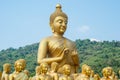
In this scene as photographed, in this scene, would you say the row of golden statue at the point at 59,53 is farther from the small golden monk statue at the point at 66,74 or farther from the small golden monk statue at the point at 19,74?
the small golden monk statue at the point at 19,74

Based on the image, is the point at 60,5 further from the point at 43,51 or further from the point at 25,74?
the point at 25,74

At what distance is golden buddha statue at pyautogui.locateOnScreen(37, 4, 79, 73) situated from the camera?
1095 centimetres

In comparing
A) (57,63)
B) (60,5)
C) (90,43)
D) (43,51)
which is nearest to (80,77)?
(57,63)

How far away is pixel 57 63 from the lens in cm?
1045

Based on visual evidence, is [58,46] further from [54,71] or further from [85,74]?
[85,74]

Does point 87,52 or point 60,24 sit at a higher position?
point 87,52

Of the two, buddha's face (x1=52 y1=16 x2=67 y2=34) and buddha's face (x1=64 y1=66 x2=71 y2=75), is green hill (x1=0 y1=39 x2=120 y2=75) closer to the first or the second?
buddha's face (x1=52 y1=16 x2=67 y2=34)

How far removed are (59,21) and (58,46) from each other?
0.65m

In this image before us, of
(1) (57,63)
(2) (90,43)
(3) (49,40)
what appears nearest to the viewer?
(1) (57,63)

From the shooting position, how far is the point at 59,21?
11.2m

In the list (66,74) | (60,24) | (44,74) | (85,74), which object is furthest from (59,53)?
(44,74)

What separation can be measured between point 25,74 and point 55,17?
2392 millimetres

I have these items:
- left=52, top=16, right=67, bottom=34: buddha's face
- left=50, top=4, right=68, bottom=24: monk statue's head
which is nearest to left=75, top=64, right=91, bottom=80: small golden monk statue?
left=52, top=16, right=67, bottom=34: buddha's face

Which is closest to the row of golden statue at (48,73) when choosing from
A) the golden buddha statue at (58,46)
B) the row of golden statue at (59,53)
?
the row of golden statue at (59,53)
